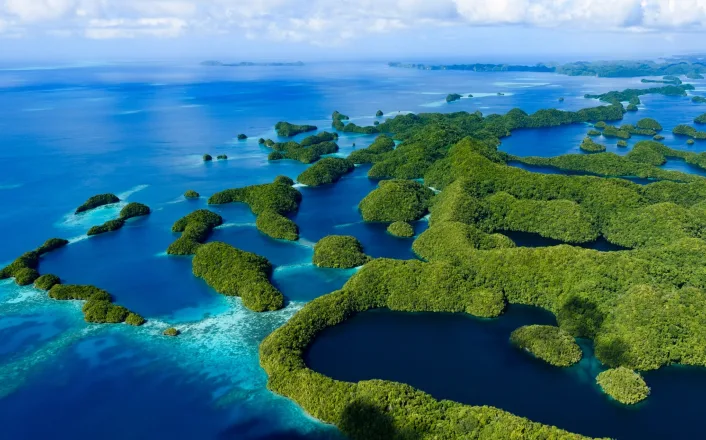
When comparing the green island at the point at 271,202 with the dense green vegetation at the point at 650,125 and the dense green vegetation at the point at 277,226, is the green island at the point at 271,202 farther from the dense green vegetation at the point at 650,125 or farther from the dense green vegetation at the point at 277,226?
the dense green vegetation at the point at 650,125

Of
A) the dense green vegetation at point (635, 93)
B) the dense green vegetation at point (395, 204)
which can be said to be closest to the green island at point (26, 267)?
the dense green vegetation at point (395, 204)

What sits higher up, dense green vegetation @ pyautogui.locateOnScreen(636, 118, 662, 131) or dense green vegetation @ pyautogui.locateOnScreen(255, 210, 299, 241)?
dense green vegetation @ pyautogui.locateOnScreen(636, 118, 662, 131)

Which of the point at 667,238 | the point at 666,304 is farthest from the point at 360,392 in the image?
the point at 667,238

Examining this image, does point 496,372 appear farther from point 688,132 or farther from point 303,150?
point 688,132

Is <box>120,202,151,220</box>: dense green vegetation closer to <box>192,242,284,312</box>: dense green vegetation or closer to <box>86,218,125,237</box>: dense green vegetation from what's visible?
<box>86,218,125,237</box>: dense green vegetation

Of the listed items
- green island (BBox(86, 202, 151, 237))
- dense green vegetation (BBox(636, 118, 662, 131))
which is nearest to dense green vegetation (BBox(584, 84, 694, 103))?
dense green vegetation (BBox(636, 118, 662, 131))

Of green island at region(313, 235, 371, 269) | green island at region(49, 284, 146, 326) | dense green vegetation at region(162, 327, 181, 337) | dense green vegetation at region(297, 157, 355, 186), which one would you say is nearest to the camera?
dense green vegetation at region(162, 327, 181, 337)
